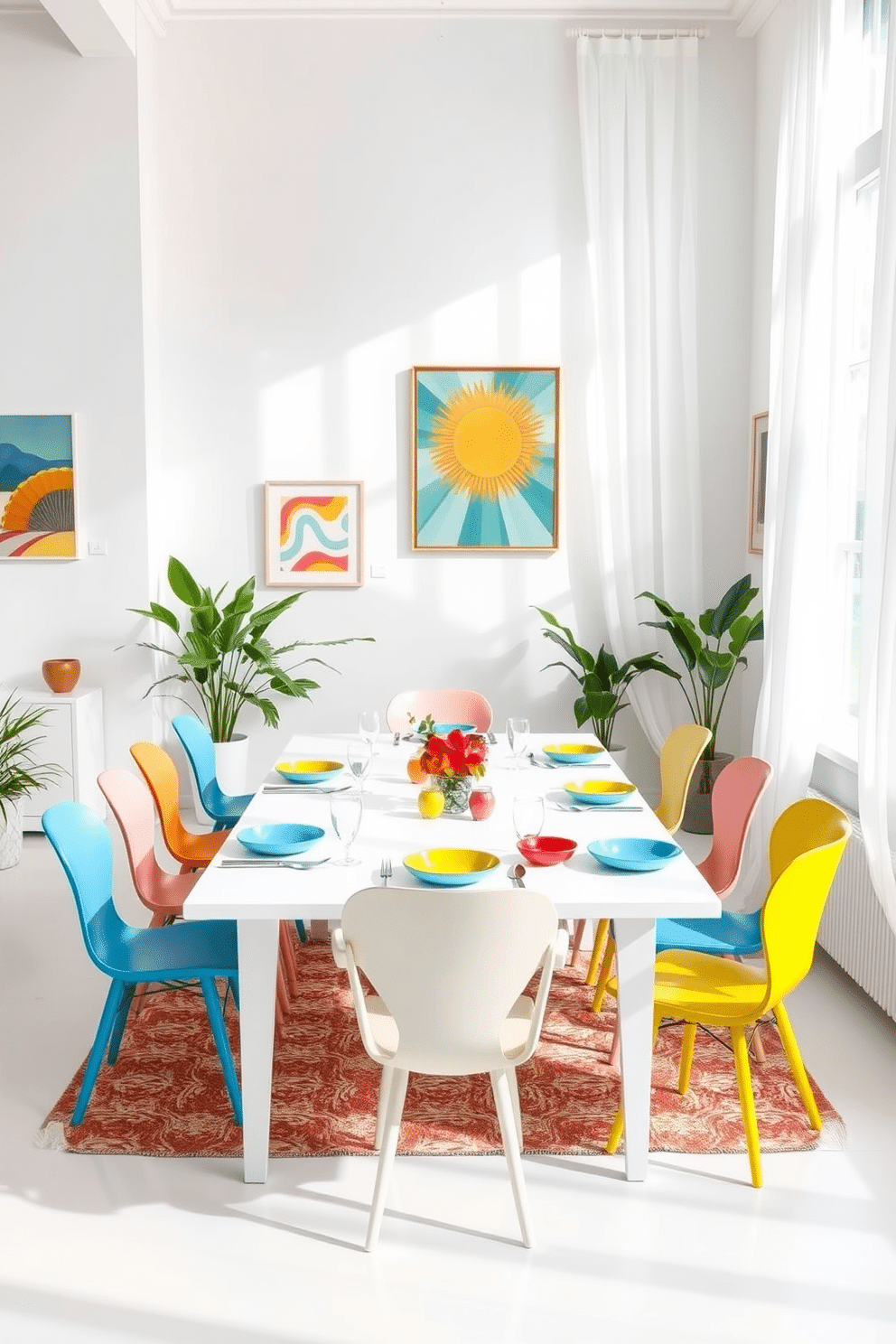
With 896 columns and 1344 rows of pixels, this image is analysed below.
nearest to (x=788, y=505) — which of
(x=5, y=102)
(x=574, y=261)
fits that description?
(x=574, y=261)

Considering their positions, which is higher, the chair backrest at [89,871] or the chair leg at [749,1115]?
the chair backrest at [89,871]

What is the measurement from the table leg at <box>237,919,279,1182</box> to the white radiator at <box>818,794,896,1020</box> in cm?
183

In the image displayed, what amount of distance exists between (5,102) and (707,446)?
3717 mm

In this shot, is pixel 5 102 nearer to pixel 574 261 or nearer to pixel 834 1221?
pixel 574 261

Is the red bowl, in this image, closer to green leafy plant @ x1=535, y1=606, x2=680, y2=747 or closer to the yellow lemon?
the yellow lemon

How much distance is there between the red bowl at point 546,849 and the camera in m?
2.65

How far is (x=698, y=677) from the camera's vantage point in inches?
237

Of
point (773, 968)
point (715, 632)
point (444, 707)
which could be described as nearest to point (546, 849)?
point (773, 968)

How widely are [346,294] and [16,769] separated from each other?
2783 mm

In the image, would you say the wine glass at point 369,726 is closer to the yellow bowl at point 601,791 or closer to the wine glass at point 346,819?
the yellow bowl at point 601,791

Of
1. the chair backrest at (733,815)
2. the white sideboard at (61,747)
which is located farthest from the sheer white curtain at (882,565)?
the white sideboard at (61,747)

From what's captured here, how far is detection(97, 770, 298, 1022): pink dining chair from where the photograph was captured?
10.3 ft

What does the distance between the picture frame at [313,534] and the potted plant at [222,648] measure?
0.53ft

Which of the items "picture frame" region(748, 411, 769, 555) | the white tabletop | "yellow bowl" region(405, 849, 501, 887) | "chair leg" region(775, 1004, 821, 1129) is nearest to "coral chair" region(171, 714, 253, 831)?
the white tabletop
